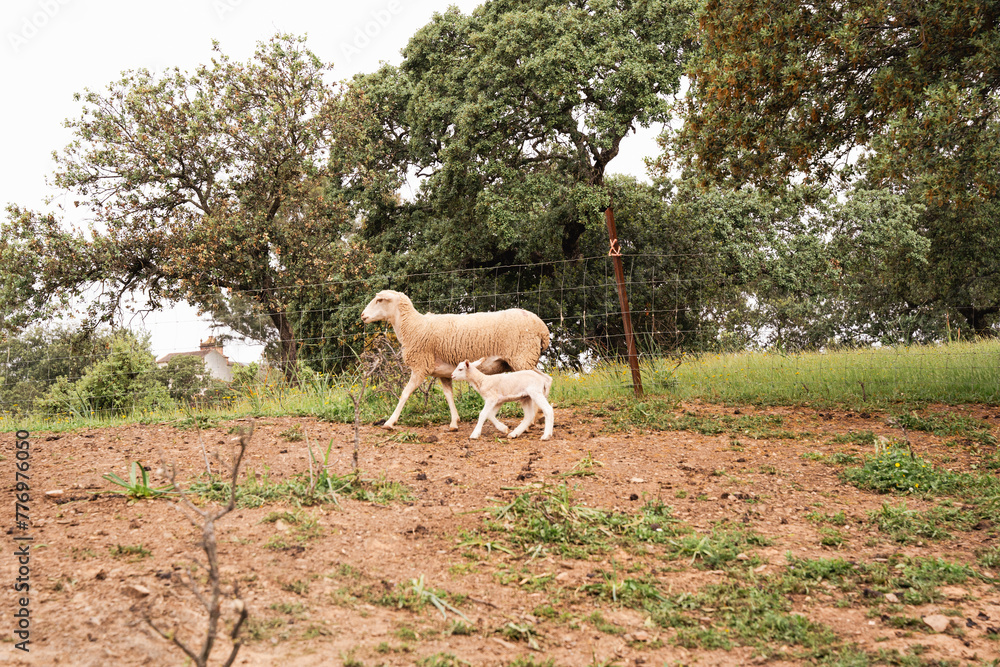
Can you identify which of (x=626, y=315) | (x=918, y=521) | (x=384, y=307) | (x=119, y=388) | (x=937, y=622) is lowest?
(x=937, y=622)

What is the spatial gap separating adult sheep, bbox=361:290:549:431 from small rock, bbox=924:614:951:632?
5.34 m

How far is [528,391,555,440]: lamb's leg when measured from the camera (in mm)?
7633

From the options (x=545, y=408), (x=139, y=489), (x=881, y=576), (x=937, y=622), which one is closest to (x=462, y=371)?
(x=545, y=408)

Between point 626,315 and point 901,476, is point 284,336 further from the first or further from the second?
point 901,476

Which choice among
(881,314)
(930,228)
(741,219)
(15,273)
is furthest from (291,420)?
(881,314)

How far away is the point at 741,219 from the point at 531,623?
1641 centimetres

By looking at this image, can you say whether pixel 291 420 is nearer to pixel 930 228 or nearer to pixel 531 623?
pixel 531 623

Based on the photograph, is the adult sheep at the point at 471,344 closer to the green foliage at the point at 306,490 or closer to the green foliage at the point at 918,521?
the green foliage at the point at 306,490

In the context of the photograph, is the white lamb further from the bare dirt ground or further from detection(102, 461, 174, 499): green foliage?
detection(102, 461, 174, 499): green foliage

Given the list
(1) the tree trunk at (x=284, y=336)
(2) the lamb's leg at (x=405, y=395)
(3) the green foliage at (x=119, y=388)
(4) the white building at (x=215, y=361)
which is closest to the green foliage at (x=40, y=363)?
(3) the green foliage at (x=119, y=388)

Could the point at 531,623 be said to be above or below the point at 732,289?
below

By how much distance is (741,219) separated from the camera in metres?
18.2

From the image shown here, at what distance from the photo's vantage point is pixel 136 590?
12.0 ft

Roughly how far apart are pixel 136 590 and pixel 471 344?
5380 millimetres
